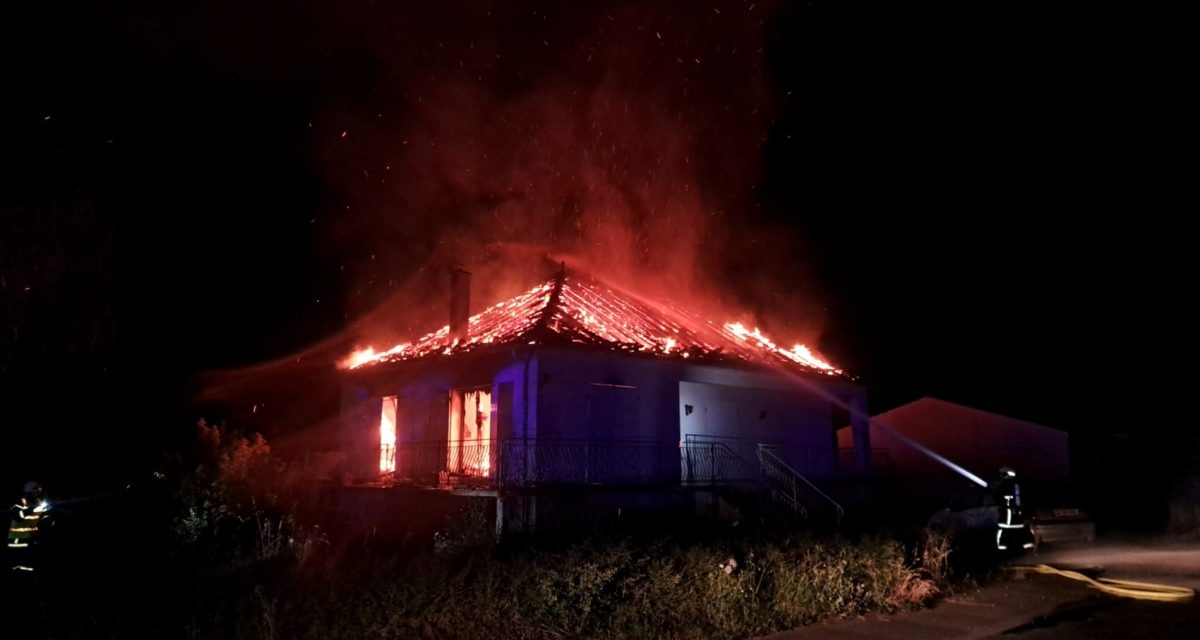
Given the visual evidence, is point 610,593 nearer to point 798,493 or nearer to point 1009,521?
point 1009,521

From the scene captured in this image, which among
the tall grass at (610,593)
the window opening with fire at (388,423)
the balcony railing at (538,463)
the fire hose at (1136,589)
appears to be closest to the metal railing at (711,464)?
the balcony railing at (538,463)

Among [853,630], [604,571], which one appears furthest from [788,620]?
[604,571]

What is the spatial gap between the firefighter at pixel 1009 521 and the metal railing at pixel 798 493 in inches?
110

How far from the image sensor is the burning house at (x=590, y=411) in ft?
49.9

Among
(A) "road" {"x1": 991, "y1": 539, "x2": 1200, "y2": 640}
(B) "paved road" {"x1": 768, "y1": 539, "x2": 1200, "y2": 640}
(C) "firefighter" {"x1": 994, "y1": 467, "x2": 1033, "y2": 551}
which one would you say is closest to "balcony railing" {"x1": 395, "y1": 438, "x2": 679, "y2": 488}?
(C) "firefighter" {"x1": 994, "y1": 467, "x2": 1033, "y2": 551}

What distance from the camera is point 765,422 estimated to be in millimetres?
21031

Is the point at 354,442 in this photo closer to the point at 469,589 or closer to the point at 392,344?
the point at 392,344

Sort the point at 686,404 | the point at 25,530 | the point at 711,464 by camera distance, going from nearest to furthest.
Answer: the point at 25,530 → the point at 711,464 → the point at 686,404

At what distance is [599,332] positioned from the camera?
16797mm

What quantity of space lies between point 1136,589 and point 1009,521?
8.35ft

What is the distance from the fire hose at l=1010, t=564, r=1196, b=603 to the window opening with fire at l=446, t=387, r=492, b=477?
10.4 meters

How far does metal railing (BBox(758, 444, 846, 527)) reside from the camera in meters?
16.1

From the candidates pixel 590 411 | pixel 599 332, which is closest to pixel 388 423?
pixel 590 411

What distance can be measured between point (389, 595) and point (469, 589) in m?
0.77
